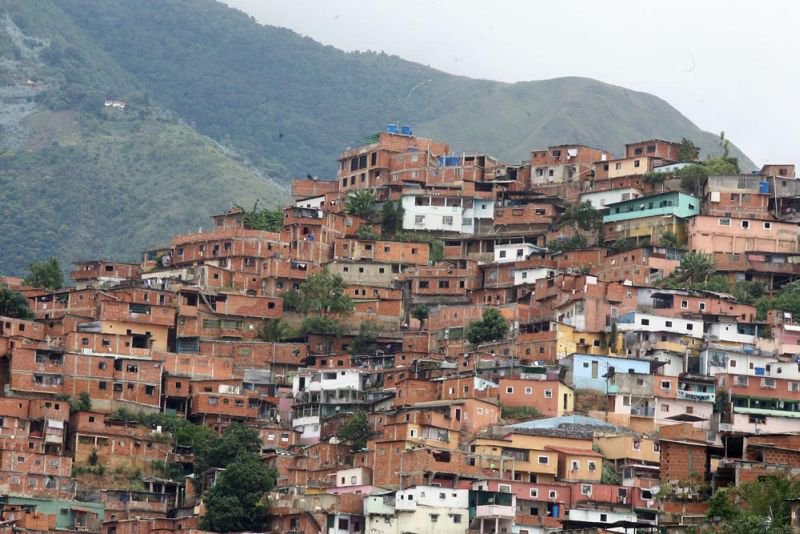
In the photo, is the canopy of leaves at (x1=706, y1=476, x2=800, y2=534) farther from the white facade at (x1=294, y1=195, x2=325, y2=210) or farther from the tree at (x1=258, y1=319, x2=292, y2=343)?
the white facade at (x1=294, y1=195, x2=325, y2=210)

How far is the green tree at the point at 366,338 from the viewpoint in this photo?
2781 inches

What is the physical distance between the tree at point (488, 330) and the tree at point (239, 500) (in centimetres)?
1264

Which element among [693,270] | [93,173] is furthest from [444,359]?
[93,173]

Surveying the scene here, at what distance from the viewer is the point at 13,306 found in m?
69.4

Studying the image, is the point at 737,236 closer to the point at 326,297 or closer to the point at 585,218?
the point at 585,218

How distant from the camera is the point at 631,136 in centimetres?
15812

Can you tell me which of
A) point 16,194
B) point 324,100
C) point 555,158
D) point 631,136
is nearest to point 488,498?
point 555,158

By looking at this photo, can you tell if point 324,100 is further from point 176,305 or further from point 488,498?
point 488,498

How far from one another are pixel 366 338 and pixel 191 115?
110m

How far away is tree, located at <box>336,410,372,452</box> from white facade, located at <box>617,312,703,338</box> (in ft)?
33.7

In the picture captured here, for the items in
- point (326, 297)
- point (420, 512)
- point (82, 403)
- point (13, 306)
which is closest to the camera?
point (420, 512)

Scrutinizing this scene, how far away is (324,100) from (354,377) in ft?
391

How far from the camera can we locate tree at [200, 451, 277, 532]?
56062mm

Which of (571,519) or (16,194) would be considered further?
(16,194)
